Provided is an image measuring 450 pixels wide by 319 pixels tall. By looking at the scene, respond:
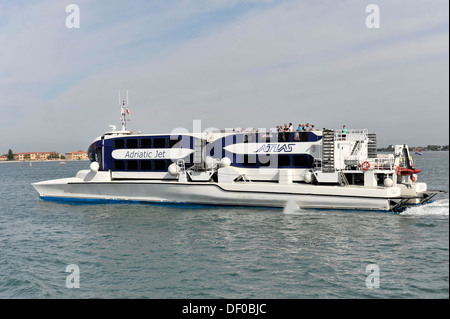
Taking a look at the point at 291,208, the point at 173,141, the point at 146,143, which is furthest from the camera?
the point at 146,143

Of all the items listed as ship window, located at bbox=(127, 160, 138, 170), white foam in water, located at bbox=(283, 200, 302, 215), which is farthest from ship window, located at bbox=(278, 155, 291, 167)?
Result: ship window, located at bbox=(127, 160, 138, 170)

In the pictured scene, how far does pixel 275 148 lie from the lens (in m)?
21.9

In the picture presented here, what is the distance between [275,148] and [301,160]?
1.77 metres

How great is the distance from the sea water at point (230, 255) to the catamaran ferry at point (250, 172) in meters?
1.16

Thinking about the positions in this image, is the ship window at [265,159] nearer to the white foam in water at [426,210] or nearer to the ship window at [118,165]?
the white foam in water at [426,210]

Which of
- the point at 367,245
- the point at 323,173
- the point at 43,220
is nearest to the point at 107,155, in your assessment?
the point at 43,220

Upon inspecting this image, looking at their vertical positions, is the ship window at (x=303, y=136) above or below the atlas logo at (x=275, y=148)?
above

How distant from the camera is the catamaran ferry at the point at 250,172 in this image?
63.2 ft

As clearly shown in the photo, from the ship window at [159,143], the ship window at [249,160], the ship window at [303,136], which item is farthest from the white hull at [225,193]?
the ship window at [303,136]

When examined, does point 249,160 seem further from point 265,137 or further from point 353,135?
point 353,135

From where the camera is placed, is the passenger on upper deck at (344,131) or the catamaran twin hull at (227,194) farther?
the passenger on upper deck at (344,131)

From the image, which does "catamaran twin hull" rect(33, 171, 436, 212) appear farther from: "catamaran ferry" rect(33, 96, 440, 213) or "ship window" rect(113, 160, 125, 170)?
"ship window" rect(113, 160, 125, 170)

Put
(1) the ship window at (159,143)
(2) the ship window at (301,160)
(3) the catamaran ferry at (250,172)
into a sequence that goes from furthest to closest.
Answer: (1) the ship window at (159,143) < (2) the ship window at (301,160) < (3) the catamaran ferry at (250,172)

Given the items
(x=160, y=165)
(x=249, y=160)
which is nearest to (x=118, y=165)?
(x=160, y=165)
